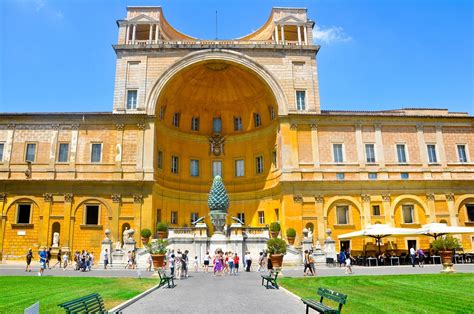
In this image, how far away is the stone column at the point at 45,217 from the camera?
32188 mm

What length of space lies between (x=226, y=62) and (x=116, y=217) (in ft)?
57.5

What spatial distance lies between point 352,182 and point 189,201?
1629 centimetres

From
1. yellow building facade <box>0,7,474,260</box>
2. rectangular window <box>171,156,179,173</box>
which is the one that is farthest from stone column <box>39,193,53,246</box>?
rectangular window <box>171,156,179,173</box>

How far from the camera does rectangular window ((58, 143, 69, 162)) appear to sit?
1357 inches

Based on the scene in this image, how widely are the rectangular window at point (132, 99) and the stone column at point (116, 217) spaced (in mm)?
8426

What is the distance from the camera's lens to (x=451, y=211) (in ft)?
113

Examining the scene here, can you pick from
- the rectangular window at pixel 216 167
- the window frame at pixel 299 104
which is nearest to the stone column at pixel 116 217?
the rectangular window at pixel 216 167

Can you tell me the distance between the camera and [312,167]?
34.8 m

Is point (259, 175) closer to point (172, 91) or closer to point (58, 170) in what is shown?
point (172, 91)

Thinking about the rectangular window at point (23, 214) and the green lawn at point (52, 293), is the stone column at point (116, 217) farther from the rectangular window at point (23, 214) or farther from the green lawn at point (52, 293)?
the green lawn at point (52, 293)

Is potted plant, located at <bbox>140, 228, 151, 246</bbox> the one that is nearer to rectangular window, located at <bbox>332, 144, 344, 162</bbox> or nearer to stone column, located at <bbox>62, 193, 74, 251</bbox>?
stone column, located at <bbox>62, 193, 74, 251</bbox>

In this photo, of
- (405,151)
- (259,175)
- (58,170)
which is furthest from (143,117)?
(405,151)

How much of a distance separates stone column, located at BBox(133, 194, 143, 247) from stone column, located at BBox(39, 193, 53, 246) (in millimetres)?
7182

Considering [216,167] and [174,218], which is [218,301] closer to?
[174,218]
